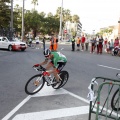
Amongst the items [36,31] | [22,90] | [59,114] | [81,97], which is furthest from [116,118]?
[36,31]

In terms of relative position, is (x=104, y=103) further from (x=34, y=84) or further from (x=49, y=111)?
(x=34, y=84)

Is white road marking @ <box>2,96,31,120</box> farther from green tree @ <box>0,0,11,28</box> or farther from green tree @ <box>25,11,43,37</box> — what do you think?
green tree @ <box>25,11,43,37</box>

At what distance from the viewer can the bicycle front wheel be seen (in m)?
6.54

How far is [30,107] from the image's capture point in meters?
5.37

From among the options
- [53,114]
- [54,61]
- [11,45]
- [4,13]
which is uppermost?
[4,13]

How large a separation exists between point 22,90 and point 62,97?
144cm

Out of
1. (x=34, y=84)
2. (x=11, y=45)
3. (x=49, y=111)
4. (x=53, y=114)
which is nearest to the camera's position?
(x=53, y=114)

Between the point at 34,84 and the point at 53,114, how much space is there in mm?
1916

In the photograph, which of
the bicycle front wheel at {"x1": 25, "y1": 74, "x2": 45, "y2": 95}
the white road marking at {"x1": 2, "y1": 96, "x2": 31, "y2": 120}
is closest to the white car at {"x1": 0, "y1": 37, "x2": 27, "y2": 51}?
the bicycle front wheel at {"x1": 25, "y1": 74, "x2": 45, "y2": 95}

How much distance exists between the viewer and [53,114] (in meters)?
4.93

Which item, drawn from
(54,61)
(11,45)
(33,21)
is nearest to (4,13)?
(33,21)

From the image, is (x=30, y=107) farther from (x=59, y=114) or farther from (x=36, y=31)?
(x=36, y=31)

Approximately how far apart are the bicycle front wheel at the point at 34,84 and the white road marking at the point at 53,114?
1.63 metres

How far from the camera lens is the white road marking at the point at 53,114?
4707mm
